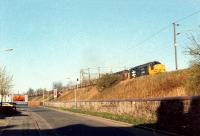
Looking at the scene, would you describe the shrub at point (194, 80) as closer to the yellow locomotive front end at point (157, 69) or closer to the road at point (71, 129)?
the road at point (71, 129)

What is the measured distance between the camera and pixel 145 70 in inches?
2896

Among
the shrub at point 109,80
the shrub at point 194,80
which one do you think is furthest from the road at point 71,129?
the shrub at point 109,80

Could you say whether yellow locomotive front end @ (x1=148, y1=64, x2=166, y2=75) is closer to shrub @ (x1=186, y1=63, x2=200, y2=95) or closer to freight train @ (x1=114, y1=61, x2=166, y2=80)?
freight train @ (x1=114, y1=61, x2=166, y2=80)

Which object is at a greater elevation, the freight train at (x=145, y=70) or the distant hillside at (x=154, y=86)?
the freight train at (x=145, y=70)

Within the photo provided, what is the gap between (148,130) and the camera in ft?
96.7

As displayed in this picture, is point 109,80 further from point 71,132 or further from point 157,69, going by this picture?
point 71,132

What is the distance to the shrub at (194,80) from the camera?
33.0 m

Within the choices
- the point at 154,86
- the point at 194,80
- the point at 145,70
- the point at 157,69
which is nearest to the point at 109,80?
the point at 145,70

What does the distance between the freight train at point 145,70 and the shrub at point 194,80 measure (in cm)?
2711

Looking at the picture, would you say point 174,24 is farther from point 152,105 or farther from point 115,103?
point 152,105

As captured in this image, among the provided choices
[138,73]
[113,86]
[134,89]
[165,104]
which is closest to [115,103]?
[134,89]

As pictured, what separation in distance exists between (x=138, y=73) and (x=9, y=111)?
24.1 metres

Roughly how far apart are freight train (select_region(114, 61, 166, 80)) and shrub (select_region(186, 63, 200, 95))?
2711cm

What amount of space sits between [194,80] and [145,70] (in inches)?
1525
